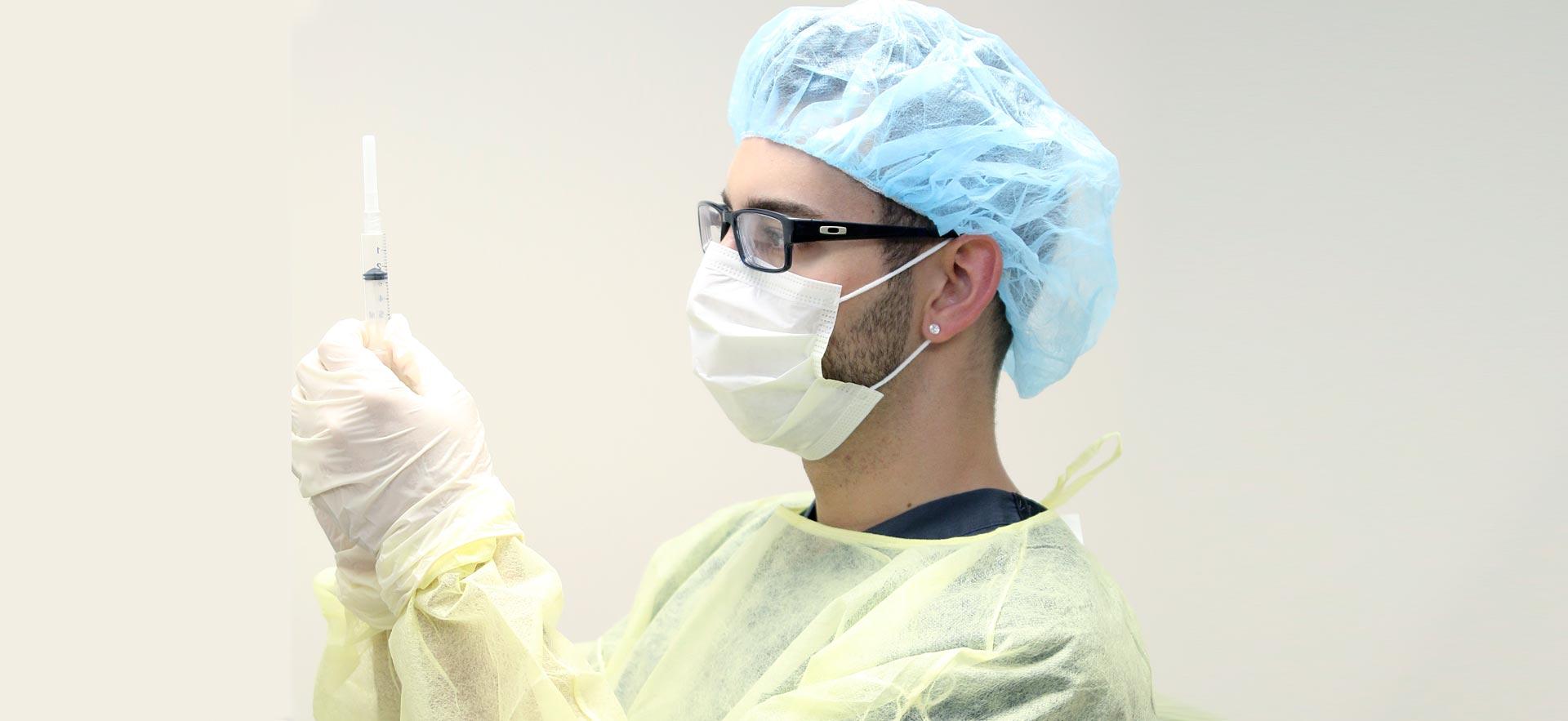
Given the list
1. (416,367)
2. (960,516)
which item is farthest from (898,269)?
(416,367)

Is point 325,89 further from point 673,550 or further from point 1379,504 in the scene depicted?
point 1379,504

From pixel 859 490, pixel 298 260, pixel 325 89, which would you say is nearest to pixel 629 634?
pixel 859 490

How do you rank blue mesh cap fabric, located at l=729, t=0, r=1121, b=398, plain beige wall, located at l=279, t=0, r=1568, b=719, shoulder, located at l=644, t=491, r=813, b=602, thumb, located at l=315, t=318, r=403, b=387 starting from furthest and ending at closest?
plain beige wall, located at l=279, t=0, r=1568, b=719
shoulder, located at l=644, t=491, r=813, b=602
blue mesh cap fabric, located at l=729, t=0, r=1121, b=398
thumb, located at l=315, t=318, r=403, b=387

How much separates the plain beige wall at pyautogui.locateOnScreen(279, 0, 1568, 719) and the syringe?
31.7 inches

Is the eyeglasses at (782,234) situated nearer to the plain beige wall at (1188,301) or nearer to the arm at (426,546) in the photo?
the arm at (426,546)

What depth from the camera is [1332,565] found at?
7.82ft

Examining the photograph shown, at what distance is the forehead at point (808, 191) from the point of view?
4.93 ft

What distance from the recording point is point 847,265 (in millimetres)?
1497

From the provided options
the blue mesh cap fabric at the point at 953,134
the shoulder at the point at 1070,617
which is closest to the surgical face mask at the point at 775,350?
the blue mesh cap fabric at the point at 953,134

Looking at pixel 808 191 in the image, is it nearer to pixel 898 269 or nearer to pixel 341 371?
pixel 898 269

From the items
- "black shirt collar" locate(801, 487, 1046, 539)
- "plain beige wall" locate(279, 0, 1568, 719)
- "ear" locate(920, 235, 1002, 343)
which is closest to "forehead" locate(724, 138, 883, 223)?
"ear" locate(920, 235, 1002, 343)

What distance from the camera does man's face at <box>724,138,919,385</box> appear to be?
150cm

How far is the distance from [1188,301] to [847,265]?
132cm

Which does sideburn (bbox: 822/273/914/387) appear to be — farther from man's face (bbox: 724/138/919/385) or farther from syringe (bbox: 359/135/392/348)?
syringe (bbox: 359/135/392/348)
